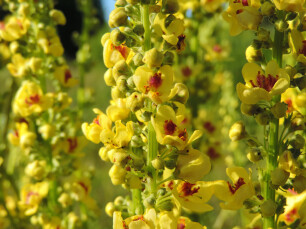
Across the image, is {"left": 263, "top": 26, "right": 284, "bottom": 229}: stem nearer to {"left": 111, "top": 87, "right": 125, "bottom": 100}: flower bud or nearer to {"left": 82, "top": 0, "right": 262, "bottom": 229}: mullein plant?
{"left": 82, "top": 0, "right": 262, "bottom": 229}: mullein plant

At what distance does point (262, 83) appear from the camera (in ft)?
2.31

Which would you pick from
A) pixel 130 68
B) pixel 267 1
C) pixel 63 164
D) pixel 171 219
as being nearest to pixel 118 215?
pixel 171 219

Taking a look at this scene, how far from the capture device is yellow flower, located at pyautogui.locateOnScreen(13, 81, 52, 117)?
110cm

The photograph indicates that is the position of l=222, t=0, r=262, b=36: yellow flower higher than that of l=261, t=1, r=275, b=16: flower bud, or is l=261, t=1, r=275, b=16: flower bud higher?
l=261, t=1, r=275, b=16: flower bud

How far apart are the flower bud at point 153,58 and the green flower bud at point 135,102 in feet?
0.18

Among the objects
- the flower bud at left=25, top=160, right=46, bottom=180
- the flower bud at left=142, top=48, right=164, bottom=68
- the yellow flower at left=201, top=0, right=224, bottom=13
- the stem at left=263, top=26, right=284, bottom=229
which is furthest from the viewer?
the yellow flower at left=201, top=0, right=224, bottom=13

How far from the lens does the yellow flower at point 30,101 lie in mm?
1104

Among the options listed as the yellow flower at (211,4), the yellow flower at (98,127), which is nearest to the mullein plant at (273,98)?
the yellow flower at (98,127)

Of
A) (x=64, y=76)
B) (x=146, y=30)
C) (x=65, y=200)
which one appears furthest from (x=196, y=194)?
(x=64, y=76)

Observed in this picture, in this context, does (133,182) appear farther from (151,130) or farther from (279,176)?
(279,176)

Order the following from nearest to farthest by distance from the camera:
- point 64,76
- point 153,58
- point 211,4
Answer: point 153,58
point 64,76
point 211,4

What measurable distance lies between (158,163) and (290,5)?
0.31 meters

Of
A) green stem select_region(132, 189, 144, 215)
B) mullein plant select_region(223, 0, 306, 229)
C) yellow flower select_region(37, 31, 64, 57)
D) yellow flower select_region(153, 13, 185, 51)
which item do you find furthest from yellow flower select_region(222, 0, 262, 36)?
yellow flower select_region(37, 31, 64, 57)

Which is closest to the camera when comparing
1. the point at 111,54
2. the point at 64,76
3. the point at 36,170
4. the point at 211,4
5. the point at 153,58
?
the point at 153,58
